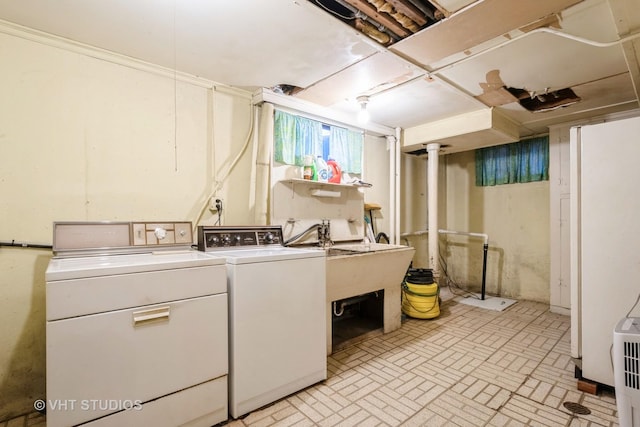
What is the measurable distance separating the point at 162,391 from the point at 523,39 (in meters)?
3.18

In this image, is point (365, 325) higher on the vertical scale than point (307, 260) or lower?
lower

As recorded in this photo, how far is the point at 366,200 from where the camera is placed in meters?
4.14

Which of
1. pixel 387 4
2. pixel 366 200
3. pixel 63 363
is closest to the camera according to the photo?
pixel 63 363

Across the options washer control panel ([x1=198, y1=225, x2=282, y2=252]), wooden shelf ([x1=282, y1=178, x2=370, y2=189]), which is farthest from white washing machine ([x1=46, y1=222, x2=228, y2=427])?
wooden shelf ([x1=282, y1=178, x2=370, y2=189])

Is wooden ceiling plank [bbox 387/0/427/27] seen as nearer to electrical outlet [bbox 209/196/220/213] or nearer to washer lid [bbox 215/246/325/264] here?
washer lid [bbox 215/246/325/264]

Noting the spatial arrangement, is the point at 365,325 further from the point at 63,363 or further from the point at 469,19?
the point at 469,19

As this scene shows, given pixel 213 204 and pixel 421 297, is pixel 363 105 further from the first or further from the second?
pixel 421 297

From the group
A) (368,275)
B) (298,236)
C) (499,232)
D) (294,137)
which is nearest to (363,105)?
(294,137)

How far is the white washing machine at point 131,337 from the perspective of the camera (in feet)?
4.39

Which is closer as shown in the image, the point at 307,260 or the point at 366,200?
the point at 307,260

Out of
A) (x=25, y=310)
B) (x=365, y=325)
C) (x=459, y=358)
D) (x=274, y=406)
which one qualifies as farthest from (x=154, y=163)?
(x=459, y=358)

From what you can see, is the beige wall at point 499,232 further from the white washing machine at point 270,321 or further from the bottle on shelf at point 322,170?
the white washing machine at point 270,321

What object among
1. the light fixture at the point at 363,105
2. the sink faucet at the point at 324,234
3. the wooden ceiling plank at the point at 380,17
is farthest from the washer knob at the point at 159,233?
the light fixture at the point at 363,105

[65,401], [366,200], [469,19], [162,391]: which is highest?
[469,19]
